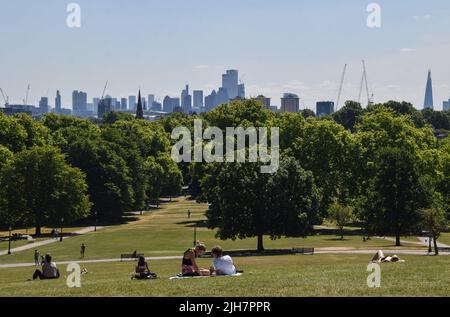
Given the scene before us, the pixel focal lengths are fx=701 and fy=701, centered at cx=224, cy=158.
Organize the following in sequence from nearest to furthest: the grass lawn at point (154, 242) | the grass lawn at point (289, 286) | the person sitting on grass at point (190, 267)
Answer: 1. the grass lawn at point (289, 286)
2. the person sitting on grass at point (190, 267)
3. the grass lawn at point (154, 242)

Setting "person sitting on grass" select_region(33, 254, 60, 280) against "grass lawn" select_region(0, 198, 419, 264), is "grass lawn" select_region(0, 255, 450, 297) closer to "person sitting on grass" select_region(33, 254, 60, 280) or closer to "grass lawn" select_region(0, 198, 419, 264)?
"person sitting on grass" select_region(33, 254, 60, 280)

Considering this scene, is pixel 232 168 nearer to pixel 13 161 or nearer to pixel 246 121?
pixel 246 121

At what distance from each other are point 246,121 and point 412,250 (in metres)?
32.7

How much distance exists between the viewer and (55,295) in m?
21.0

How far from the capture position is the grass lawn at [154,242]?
61469 millimetres

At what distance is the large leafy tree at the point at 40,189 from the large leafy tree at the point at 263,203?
27.6 m

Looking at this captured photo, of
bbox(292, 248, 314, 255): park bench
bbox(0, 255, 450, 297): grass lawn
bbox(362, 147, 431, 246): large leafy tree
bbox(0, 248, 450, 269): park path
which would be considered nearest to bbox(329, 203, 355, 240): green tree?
bbox(362, 147, 431, 246): large leafy tree

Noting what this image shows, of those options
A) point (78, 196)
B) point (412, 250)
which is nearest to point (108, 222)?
point (78, 196)

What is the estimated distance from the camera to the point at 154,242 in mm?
70125

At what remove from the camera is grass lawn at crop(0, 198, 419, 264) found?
202 feet

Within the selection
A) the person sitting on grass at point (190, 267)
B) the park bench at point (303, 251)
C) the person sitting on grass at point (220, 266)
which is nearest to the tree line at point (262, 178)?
the park bench at point (303, 251)

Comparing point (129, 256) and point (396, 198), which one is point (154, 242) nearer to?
point (129, 256)

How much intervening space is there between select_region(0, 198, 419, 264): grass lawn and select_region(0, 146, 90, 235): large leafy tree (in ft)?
16.2

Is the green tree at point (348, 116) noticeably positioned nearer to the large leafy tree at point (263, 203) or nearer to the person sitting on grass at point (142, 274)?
the large leafy tree at point (263, 203)
